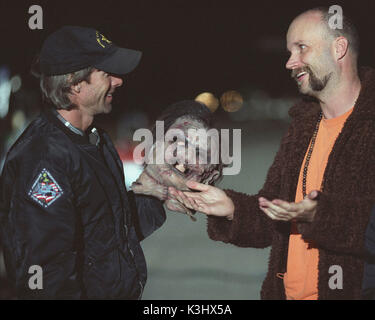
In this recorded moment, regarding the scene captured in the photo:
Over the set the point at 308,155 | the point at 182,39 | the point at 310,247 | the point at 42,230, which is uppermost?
the point at 182,39

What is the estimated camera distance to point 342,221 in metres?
2.08

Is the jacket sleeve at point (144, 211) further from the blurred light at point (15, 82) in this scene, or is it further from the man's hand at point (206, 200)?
the blurred light at point (15, 82)

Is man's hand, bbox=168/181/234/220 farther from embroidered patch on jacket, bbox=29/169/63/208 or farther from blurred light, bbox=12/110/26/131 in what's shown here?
blurred light, bbox=12/110/26/131

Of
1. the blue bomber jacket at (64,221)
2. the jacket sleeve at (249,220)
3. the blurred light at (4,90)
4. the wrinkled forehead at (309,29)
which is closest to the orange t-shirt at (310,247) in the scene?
the jacket sleeve at (249,220)

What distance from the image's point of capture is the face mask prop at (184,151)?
2363mm

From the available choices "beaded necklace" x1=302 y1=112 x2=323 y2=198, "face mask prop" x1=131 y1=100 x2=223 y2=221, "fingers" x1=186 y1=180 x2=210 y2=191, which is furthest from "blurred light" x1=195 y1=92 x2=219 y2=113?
"beaded necklace" x1=302 y1=112 x2=323 y2=198

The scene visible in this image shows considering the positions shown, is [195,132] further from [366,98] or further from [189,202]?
[366,98]

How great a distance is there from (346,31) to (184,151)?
0.95 m

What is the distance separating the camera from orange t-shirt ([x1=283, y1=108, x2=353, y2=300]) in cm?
230

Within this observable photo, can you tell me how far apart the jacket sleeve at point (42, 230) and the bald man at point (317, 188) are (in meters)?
0.64

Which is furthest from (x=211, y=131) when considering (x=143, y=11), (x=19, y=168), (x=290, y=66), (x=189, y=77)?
(x=189, y=77)

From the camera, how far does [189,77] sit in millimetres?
13578

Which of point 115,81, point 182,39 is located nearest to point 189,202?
point 115,81

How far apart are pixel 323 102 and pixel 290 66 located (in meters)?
0.24
